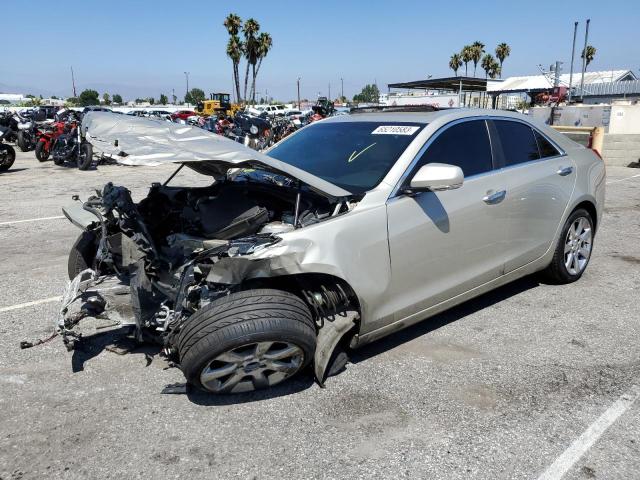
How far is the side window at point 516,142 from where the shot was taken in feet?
13.9

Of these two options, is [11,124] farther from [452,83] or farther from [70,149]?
[452,83]

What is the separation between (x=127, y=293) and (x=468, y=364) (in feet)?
7.25

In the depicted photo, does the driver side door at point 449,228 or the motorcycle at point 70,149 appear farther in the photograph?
the motorcycle at point 70,149

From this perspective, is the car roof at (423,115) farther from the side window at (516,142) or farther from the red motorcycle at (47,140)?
the red motorcycle at (47,140)

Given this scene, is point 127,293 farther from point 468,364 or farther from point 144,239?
point 468,364

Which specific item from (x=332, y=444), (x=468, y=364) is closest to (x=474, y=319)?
(x=468, y=364)

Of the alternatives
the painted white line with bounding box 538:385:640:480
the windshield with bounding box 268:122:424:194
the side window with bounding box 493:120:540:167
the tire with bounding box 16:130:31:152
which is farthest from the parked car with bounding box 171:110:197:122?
the painted white line with bounding box 538:385:640:480

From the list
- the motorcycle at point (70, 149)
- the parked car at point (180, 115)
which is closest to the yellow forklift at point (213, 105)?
the parked car at point (180, 115)

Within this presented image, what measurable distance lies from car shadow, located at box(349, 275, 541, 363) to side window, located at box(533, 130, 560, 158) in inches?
47.8

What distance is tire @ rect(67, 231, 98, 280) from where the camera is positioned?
13.8 ft

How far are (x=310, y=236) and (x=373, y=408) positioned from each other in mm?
1023

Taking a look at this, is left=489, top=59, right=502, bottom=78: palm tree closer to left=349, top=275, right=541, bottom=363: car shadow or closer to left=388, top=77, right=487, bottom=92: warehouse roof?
left=388, top=77, right=487, bottom=92: warehouse roof

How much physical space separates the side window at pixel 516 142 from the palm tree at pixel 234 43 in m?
63.7

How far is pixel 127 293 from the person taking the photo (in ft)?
10.9
